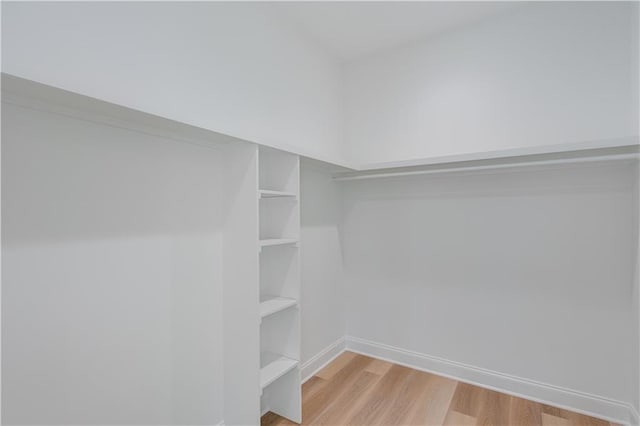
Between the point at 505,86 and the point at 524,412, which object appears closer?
the point at 524,412

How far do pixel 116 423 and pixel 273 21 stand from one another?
2532 millimetres

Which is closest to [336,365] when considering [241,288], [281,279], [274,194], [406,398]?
[406,398]

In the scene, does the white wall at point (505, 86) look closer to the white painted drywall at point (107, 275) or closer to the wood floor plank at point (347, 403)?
the white painted drywall at point (107, 275)

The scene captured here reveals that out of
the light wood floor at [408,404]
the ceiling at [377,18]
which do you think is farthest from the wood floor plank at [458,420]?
the ceiling at [377,18]

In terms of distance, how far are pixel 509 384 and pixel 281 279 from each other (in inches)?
73.1

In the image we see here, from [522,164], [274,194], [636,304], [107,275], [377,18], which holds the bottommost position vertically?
[636,304]

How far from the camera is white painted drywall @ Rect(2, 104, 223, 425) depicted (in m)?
1.07

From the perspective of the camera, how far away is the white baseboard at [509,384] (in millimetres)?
1909

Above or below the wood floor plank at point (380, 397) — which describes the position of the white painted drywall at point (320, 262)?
above

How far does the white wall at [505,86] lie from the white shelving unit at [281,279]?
1.19m

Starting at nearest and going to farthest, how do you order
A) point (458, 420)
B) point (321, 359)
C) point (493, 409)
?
1. point (458, 420)
2. point (493, 409)
3. point (321, 359)

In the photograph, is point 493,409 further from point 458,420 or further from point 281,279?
point 281,279

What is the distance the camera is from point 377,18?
229 cm

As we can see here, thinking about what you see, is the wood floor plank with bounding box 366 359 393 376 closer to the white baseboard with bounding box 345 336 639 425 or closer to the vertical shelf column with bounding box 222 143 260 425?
the white baseboard with bounding box 345 336 639 425
